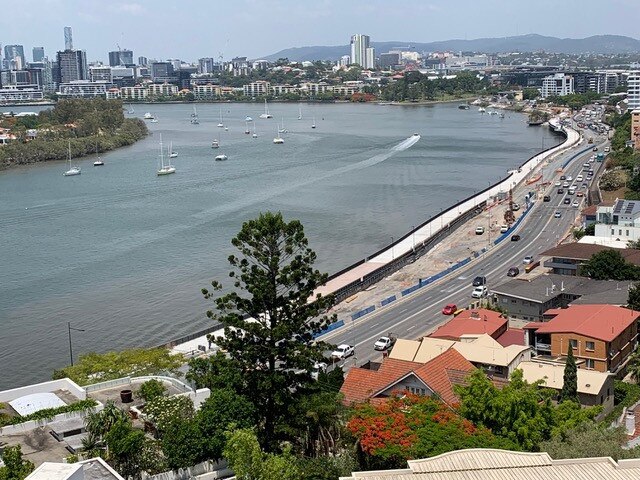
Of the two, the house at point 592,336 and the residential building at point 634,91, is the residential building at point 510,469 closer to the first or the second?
the house at point 592,336

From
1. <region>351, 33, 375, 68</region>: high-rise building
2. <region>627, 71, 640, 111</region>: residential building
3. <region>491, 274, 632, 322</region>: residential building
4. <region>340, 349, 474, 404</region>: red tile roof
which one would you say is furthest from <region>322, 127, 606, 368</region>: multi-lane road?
<region>351, 33, 375, 68</region>: high-rise building

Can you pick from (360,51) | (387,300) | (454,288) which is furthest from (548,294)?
(360,51)

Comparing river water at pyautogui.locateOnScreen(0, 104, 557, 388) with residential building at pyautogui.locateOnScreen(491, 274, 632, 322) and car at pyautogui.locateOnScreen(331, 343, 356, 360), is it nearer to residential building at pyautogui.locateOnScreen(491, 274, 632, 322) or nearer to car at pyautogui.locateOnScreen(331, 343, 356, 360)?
car at pyautogui.locateOnScreen(331, 343, 356, 360)

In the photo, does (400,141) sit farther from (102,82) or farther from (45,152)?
(102,82)

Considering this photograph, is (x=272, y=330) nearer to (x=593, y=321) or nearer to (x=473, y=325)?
(x=473, y=325)

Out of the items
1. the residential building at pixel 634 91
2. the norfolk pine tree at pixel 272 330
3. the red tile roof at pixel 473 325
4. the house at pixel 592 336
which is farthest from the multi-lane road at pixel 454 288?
the residential building at pixel 634 91

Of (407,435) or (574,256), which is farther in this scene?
(574,256)
